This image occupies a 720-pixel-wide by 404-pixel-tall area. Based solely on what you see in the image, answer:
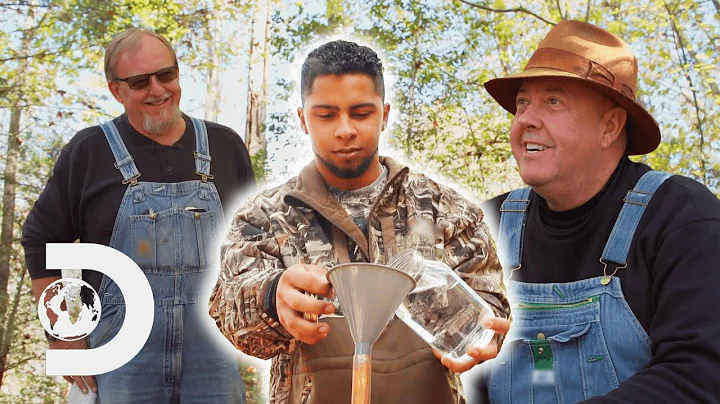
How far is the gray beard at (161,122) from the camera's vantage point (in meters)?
3.37

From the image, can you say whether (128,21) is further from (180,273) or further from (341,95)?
(341,95)

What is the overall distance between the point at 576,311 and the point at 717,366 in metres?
0.45

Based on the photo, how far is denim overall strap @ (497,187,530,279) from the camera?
2.46m

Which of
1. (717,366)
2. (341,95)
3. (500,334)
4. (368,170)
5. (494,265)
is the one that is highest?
(341,95)

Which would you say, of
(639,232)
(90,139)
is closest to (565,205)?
(639,232)

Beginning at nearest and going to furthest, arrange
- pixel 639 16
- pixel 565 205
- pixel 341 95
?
pixel 341 95, pixel 565 205, pixel 639 16

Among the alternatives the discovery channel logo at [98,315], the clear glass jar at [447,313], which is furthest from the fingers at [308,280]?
the discovery channel logo at [98,315]

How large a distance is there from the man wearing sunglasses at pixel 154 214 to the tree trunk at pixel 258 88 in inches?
133

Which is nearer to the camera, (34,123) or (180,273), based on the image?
(180,273)

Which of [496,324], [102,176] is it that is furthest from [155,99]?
[496,324]

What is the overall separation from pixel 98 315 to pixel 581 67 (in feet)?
7.24

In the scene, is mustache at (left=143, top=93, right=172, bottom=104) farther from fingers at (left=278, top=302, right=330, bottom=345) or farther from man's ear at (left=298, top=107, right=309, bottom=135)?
fingers at (left=278, top=302, right=330, bottom=345)

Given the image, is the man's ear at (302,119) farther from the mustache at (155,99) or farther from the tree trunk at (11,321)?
the tree trunk at (11,321)

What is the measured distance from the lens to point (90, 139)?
341 centimetres
